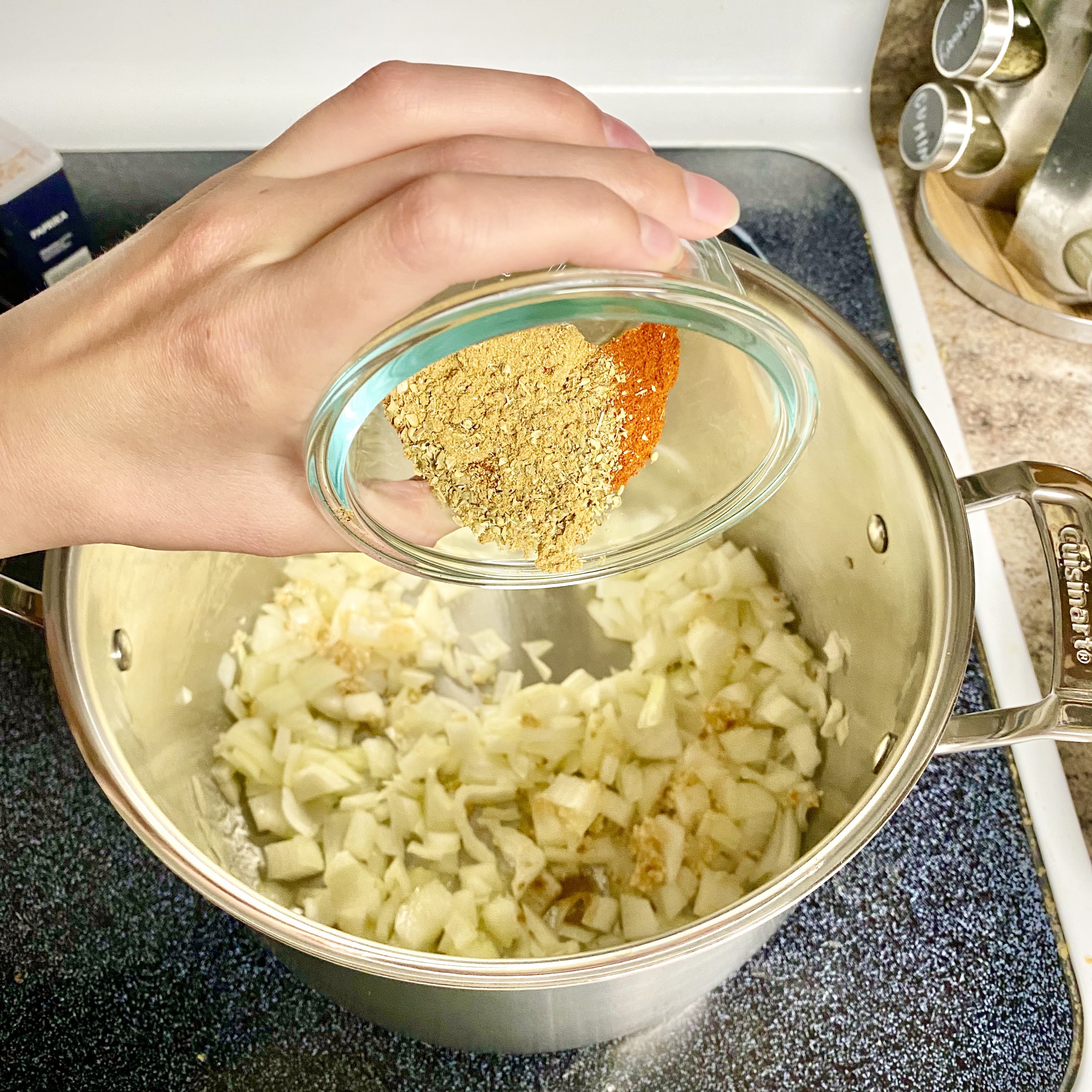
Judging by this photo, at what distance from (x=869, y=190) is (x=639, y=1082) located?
93cm

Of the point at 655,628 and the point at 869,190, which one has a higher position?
the point at 869,190

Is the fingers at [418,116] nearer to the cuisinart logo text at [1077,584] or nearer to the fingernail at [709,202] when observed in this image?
the fingernail at [709,202]

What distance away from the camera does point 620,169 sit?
1.48ft

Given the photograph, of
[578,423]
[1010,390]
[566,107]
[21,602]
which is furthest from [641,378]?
[1010,390]

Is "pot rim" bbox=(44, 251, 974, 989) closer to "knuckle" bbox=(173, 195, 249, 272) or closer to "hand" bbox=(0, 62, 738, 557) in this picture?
"hand" bbox=(0, 62, 738, 557)

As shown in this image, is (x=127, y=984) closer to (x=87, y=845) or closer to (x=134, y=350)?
A: (x=87, y=845)

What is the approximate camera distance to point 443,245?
41 centimetres

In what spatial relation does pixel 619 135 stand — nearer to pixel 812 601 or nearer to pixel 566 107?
pixel 566 107

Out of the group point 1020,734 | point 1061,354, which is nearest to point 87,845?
point 1020,734

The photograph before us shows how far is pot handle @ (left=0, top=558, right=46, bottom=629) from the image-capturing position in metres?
0.66

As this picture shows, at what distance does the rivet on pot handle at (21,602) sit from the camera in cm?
66

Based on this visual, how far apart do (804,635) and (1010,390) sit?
0.35 m

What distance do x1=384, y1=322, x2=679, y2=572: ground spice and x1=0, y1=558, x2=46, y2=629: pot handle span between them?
28 cm

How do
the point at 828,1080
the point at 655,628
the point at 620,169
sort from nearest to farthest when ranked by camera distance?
the point at 620,169 < the point at 828,1080 < the point at 655,628
